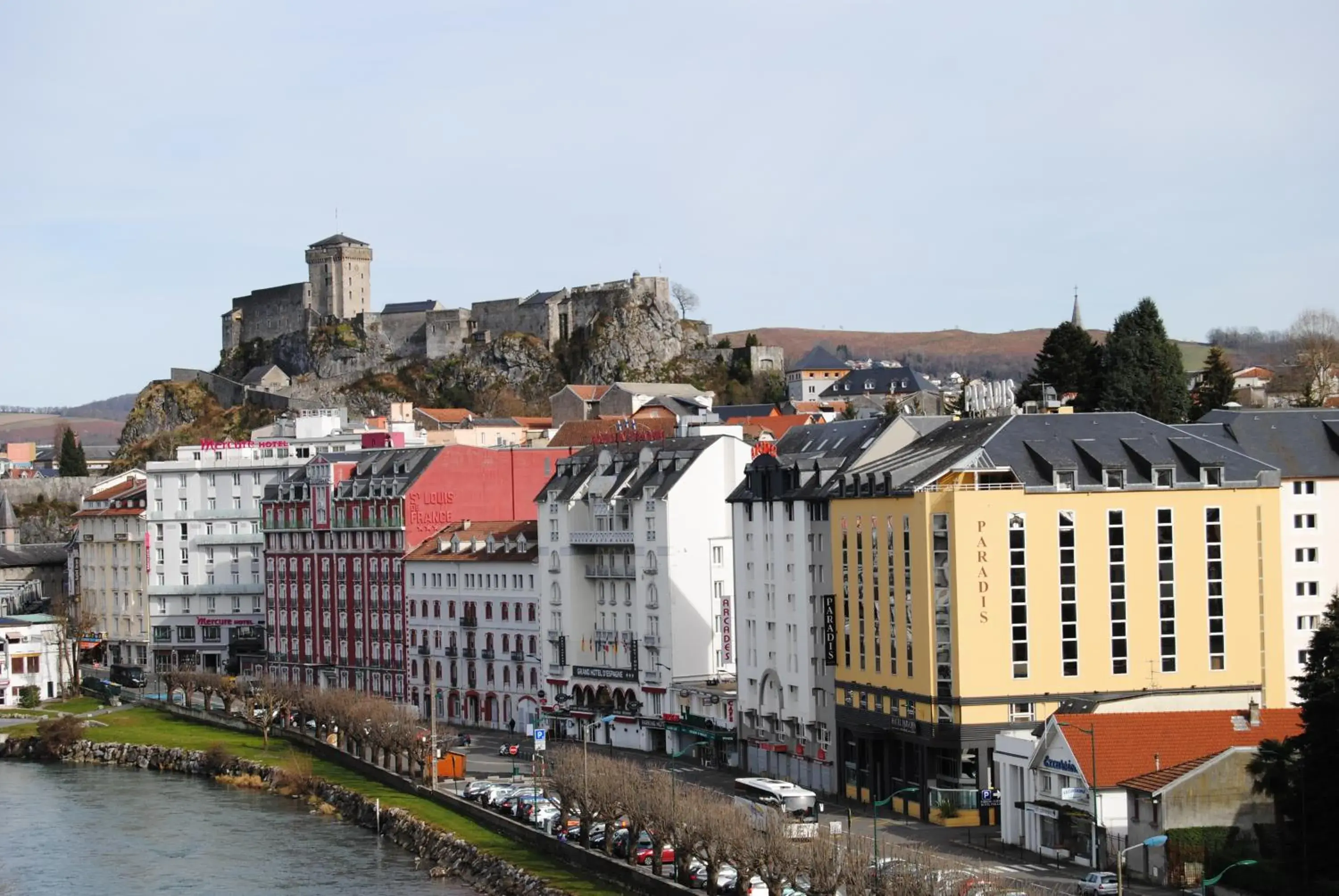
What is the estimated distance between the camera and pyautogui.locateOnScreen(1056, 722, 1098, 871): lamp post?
53.7 metres

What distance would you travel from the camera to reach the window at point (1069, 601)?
65750mm

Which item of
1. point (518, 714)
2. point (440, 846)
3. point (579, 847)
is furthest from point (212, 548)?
point (579, 847)

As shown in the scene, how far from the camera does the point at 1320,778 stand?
4859 centimetres

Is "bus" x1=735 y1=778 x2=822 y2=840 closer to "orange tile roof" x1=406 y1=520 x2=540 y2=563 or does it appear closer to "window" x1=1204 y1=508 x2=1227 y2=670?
"window" x1=1204 y1=508 x2=1227 y2=670

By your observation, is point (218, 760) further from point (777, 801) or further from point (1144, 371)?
point (1144, 371)

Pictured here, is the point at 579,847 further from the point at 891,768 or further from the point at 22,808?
the point at 22,808

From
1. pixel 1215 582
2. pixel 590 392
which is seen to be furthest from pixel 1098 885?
pixel 590 392

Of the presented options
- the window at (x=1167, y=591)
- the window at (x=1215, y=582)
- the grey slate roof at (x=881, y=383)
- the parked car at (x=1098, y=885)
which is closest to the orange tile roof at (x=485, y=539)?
the window at (x=1167, y=591)

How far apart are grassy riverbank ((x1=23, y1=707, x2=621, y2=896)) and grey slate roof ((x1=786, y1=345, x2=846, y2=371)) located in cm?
8805

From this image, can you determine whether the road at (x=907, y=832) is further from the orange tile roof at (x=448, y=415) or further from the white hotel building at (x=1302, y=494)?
the orange tile roof at (x=448, y=415)

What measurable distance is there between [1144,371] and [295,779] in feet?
152

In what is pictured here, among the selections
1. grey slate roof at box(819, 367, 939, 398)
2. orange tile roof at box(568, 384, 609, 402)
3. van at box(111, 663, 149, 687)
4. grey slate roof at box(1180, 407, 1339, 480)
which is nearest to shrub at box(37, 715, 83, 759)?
van at box(111, 663, 149, 687)

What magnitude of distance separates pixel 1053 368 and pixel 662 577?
32666mm

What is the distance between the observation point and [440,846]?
226 feet
